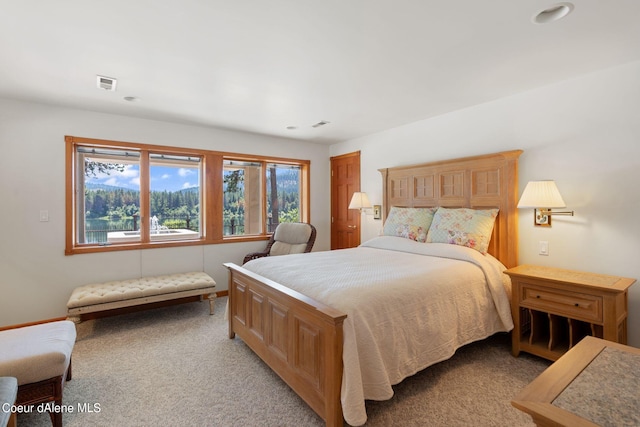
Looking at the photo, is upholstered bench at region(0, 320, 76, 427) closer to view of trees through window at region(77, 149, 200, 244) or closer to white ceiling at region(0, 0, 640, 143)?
white ceiling at region(0, 0, 640, 143)

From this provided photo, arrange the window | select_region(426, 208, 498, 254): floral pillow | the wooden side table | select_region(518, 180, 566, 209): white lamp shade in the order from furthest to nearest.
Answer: the window → select_region(426, 208, 498, 254): floral pillow → select_region(518, 180, 566, 209): white lamp shade → the wooden side table

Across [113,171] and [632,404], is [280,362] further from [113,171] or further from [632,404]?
[113,171]

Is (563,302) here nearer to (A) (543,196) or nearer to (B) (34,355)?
(A) (543,196)

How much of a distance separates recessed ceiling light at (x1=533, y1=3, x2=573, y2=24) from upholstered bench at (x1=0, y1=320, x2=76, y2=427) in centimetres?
347

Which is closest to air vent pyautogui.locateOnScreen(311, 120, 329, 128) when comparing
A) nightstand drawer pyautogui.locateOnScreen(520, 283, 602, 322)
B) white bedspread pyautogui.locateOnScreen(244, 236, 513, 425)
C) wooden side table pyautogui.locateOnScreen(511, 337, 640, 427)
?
white bedspread pyautogui.locateOnScreen(244, 236, 513, 425)

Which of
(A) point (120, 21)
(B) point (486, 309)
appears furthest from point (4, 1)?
(B) point (486, 309)

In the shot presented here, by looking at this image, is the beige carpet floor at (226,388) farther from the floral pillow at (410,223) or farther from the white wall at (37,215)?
the floral pillow at (410,223)

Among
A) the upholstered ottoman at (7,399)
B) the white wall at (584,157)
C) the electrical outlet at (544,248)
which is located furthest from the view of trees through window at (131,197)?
the electrical outlet at (544,248)

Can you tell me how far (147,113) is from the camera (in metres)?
3.72

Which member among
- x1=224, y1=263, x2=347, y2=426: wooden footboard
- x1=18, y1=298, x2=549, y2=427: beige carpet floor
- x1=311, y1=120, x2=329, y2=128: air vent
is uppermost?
x1=311, y1=120, x2=329, y2=128: air vent

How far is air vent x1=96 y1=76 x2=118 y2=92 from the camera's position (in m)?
2.72

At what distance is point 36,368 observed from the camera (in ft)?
5.49

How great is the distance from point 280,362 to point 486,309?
5.61 ft

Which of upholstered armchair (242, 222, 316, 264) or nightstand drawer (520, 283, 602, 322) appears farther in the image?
upholstered armchair (242, 222, 316, 264)
